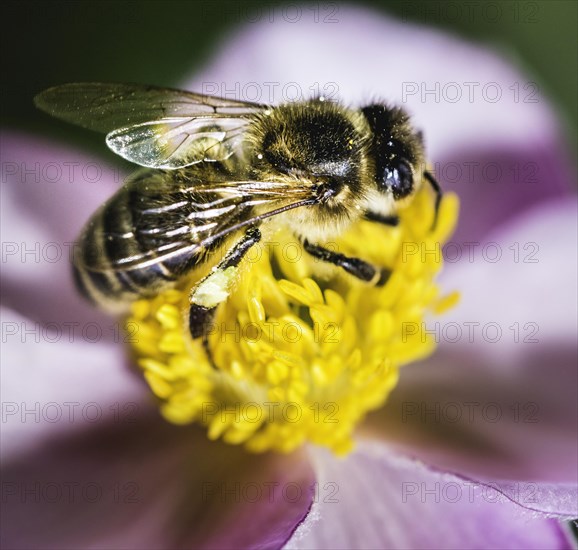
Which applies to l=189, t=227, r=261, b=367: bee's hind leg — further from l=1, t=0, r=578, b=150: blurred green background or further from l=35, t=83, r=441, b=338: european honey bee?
l=1, t=0, r=578, b=150: blurred green background

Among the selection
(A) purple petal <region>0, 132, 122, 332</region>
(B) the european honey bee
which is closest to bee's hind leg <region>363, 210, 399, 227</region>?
(B) the european honey bee

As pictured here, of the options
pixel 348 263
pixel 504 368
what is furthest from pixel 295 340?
pixel 504 368

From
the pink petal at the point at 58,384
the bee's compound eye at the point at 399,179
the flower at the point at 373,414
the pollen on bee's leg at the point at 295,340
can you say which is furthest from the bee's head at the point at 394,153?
the pink petal at the point at 58,384

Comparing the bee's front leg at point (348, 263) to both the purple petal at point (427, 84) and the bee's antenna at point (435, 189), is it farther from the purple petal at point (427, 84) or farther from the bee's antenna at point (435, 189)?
the purple petal at point (427, 84)

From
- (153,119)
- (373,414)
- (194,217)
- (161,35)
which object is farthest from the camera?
(161,35)

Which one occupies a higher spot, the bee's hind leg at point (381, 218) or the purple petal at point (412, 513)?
the bee's hind leg at point (381, 218)

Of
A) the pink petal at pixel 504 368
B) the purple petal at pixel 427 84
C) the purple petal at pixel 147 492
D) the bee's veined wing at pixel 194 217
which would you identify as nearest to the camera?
the bee's veined wing at pixel 194 217

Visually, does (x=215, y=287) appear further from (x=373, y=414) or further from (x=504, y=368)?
(x=504, y=368)

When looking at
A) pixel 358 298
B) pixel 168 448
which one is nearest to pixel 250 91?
pixel 358 298
